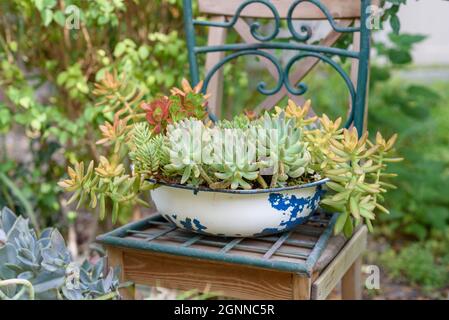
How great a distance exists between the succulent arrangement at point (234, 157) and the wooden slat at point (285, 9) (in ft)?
1.28

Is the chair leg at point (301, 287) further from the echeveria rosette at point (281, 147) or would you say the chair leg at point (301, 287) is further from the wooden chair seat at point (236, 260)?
the echeveria rosette at point (281, 147)

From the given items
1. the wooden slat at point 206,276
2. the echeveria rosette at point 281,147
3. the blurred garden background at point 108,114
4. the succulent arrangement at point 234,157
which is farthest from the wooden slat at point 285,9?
the wooden slat at point 206,276

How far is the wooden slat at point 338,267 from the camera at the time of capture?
1.14 metres

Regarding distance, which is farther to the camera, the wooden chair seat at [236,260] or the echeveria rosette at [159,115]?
the echeveria rosette at [159,115]

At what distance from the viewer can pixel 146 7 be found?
205 cm

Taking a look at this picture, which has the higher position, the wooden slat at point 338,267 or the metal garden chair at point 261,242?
the metal garden chair at point 261,242

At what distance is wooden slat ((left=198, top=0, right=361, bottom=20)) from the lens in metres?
1.53

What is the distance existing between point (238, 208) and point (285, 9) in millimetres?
680

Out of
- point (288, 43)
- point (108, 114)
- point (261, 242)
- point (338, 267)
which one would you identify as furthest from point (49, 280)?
point (288, 43)

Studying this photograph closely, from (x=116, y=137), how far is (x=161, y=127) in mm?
131

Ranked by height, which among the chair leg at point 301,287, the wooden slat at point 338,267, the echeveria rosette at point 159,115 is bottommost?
the wooden slat at point 338,267

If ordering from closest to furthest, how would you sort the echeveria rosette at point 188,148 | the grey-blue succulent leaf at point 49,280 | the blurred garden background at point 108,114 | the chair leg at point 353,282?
the grey-blue succulent leaf at point 49,280
the echeveria rosette at point 188,148
the chair leg at point 353,282
the blurred garden background at point 108,114

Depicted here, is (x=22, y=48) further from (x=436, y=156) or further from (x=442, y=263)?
(x=436, y=156)

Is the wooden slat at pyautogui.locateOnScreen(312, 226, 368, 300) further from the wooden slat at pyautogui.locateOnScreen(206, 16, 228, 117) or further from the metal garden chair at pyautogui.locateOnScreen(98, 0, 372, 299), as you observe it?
the wooden slat at pyautogui.locateOnScreen(206, 16, 228, 117)
